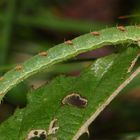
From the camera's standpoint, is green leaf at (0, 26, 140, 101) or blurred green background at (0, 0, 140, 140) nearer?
green leaf at (0, 26, 140, 101)

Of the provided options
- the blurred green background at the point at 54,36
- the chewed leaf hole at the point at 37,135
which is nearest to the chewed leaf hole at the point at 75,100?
the chewed leaf hole at the point at 37,135

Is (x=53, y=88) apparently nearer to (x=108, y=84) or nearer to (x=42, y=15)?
(x=108, y=84)

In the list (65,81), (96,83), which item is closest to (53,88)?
(65,81)

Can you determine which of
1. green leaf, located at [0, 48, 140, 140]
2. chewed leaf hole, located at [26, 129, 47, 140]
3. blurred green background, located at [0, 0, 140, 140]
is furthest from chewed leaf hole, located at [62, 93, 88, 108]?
blurred green background, located at [0, 0, 140, 140]

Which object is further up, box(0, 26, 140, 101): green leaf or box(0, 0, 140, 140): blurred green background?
box(0, 0, 140, 140): blurred green background

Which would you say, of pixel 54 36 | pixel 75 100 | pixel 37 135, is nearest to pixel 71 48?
pixel 75 100

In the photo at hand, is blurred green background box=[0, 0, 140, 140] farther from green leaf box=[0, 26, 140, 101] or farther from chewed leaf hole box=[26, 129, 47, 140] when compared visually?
chewed leaf hole box=[26, 129, 47, 140]
